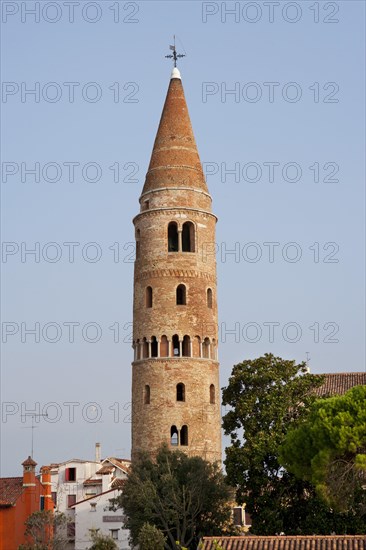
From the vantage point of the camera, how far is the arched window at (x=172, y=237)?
40.8m

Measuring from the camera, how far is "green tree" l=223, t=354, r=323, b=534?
29625 millimetres

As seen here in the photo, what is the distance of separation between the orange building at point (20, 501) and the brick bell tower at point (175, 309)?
6.23m

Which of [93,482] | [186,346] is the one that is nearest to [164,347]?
[186,346]

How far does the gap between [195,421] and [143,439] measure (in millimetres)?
2415

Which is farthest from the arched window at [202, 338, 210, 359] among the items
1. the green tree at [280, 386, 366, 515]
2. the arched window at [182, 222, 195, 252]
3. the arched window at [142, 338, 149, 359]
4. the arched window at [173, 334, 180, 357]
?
the green tree at [280, 386, 366, 515]

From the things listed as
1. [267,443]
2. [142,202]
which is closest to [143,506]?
[267,443]

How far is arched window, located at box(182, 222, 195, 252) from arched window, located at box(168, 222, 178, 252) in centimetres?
42

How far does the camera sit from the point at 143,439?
126ft

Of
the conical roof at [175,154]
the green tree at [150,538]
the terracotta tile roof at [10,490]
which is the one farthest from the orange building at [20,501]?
the conical roof at [175,154]

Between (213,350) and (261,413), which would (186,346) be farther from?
(261,413)

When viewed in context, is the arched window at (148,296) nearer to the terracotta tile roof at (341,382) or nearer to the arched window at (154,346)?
the arched window at (154,346)

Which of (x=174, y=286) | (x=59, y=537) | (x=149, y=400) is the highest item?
(x=174, y=286)

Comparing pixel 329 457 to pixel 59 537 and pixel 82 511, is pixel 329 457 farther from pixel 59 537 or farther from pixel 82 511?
pixel 82 511

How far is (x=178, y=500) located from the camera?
1248 inches
